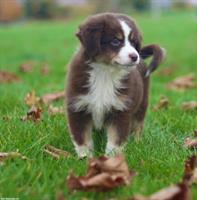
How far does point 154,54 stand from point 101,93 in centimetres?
86

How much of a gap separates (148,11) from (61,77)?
4049 centimetres

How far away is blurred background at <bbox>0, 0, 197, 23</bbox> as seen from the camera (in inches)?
1586

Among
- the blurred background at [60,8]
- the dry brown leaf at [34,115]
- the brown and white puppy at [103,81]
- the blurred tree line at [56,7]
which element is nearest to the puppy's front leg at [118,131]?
the brown and white puppy at [103,81]

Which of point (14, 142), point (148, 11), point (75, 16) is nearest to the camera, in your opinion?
point (14, 142)

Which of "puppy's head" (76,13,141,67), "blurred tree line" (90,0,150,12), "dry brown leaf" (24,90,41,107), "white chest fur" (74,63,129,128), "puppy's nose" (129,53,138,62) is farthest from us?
"blurred tree line" (90,0,150,12)

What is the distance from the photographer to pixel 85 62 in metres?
4.25

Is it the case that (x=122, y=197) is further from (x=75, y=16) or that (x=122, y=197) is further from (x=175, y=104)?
(x=75, y=16)

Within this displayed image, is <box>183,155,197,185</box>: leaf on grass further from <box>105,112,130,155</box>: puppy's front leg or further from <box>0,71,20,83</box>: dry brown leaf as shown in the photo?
<box>0,71,20,83</box>: dry brown leaf

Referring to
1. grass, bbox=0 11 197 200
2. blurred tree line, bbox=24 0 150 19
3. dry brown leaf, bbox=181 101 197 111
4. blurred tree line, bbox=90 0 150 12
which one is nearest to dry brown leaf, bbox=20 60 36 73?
grass, bbox=0 11 197 200

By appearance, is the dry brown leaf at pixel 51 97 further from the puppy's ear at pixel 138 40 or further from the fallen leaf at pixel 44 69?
the fallen leaf at pixel 44 69

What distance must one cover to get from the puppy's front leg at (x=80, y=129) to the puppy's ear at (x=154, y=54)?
2.61ft

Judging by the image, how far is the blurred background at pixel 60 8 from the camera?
132 feet

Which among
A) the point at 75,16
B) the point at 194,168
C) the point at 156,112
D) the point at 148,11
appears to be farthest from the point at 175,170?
the point at 148,11

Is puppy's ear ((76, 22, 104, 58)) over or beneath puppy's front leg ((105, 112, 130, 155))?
over
